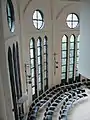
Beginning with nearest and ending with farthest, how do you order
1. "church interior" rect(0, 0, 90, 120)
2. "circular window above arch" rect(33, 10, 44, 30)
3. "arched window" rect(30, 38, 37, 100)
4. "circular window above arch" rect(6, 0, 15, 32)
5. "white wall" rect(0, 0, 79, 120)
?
"white wall" rect(0, 0, 79, 120), "church interior" rect(0, 0, 90, 120), "circular window above arch" rect(6, 0, 15, 32), "arched window" rect(30, 38, 37, 100), "circular window above arch" rect(33, 10, 44, 30)

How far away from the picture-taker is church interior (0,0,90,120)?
760 cm

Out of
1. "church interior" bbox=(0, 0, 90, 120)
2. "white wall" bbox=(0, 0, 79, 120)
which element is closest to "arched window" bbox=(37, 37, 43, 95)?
"church interior" bbox=(0, 0, 90, 120)

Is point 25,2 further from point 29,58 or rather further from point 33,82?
point 33,82

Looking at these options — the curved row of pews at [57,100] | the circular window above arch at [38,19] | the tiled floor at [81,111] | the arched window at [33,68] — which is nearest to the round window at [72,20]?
the circular window above arch at [38,19]

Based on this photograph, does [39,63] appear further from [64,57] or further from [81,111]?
[81,111]

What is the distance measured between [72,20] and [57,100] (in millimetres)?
7363

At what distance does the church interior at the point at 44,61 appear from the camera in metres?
7.60

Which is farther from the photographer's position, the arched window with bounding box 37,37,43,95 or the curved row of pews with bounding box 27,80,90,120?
the arched window with bounding box 37,37,43,95

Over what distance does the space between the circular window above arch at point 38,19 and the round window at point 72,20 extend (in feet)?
10.4

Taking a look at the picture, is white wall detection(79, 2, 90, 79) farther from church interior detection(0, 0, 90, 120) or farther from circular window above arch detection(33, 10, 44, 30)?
circular window above arch detection(33, 10, 44, 30)

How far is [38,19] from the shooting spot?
14.0m

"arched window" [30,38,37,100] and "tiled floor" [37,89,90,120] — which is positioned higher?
"arched window" [30,38,37,100]

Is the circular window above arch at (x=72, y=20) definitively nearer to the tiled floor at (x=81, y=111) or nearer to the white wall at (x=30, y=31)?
the white wall at (x=30, y=31)

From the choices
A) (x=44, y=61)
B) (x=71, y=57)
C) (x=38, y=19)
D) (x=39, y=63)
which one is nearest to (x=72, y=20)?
(x=71, y=57)
